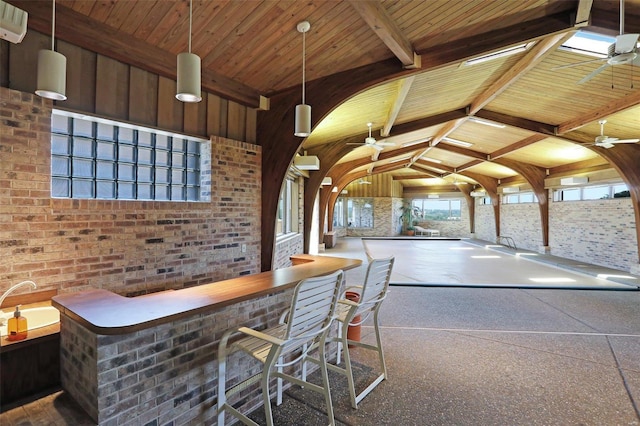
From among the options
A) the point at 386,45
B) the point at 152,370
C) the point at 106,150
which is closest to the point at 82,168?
the point at 106,150

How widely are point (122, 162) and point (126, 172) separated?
0.33 feet

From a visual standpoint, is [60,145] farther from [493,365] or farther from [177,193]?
[493,365]

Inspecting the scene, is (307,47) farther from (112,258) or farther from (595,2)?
(595,2)

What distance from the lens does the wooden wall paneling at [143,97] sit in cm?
310

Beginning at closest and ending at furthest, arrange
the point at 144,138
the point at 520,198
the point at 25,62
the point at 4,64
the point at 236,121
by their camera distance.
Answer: the point at 4,64 < the point at 25,62 < the point at 144,138 < the point at 236,121 < the point at 520,198

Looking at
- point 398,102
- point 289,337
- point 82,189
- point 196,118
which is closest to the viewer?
point 289,337

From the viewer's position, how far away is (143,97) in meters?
3.19

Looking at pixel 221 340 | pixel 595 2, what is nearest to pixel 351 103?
pixel 595 2

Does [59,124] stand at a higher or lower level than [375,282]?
higher

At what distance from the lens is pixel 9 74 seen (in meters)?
2.36

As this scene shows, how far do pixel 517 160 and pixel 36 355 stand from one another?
12.1 m

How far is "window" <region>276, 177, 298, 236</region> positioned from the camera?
7.40 m

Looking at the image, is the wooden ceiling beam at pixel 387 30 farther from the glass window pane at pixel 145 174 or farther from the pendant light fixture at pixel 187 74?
the glass window pane at pixel 145 174

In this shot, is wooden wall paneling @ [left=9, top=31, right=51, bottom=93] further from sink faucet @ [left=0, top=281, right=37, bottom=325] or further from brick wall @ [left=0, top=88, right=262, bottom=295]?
sink faucet @ [left=0, top=281, right=37, bottom=325]
